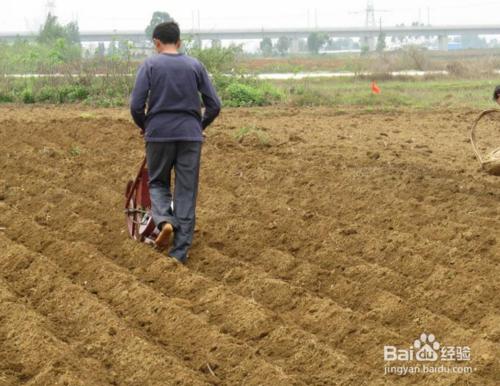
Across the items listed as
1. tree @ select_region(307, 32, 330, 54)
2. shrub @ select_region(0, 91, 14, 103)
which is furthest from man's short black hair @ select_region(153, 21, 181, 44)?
tree @ select_region(307, 32, 330, 54)

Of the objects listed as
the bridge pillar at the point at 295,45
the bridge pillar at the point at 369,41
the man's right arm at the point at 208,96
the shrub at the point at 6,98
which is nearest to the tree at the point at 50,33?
the shrub at the point at 6,98

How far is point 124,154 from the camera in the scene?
11906 millimetres

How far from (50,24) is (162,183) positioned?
4672cm

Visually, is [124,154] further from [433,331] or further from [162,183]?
[433,331]

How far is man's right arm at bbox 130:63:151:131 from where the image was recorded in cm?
757

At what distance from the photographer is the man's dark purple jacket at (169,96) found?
7.57 metres

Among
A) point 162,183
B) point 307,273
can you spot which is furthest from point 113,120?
point 307,273

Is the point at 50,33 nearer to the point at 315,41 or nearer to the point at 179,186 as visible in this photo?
the point at 315,41

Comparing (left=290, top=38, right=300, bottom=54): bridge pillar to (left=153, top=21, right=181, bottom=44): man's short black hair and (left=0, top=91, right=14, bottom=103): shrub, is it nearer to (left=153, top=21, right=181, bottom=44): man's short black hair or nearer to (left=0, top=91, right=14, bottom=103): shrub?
(left=0, top=91, right=14, bottom=103): shrub

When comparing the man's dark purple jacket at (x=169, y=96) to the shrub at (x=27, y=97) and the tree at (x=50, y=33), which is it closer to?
A: the shrub at (x=27, y=97)

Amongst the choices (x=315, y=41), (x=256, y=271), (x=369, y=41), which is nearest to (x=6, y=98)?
(x=256, y=271)

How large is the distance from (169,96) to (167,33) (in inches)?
18.5

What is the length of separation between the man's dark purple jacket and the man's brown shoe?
65 centimetres

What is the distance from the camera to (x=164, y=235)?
25.1 ft
